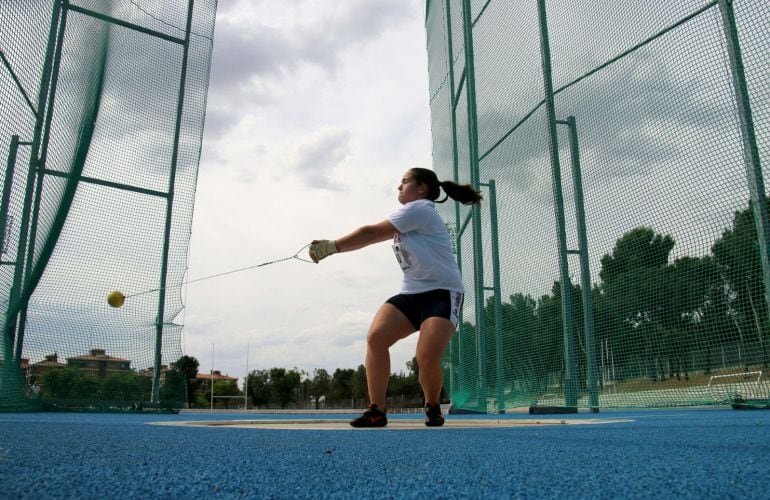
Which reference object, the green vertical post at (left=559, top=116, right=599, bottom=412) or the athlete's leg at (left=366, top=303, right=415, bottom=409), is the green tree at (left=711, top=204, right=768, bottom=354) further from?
the athlete's leg at (left=366, top=303, right=415, bottom=409)

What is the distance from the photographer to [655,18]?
4742 millimetres

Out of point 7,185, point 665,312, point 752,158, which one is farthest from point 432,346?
point 7,185

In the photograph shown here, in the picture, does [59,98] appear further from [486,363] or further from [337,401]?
[337,401]

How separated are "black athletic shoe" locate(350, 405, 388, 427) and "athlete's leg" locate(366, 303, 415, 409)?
1.8 inches

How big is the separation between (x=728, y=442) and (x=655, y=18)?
13.1ft

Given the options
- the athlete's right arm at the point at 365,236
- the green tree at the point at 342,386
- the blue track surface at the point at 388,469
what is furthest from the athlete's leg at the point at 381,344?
the green tree at the point at 342,386

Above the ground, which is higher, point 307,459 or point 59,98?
point 59,98

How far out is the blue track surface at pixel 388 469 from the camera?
3.09 feet

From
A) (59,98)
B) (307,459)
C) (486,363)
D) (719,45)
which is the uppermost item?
(59,98)

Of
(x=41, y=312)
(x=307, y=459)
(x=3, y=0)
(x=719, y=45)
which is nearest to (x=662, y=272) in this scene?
(x=719, y=45)

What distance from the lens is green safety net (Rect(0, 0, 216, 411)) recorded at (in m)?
5.60

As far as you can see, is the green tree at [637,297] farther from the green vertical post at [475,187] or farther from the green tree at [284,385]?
the green tree at [284,385]

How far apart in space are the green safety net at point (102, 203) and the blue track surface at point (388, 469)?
4.08 metres

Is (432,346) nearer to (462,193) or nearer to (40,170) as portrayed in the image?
(462,193)
